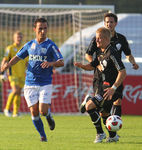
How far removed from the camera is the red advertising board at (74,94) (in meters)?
15.8

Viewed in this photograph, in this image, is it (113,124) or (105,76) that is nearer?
(113,124)

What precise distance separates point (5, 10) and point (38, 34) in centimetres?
742

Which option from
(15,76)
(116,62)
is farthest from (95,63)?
(15,76)

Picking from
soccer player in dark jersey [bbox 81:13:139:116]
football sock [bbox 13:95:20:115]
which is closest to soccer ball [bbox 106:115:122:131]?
soccer player in dark jersey [bbox 81:13:139:116]

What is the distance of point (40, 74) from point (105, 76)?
42.1 inches

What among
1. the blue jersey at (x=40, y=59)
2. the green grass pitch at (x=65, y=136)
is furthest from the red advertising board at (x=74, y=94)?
the blue jersey at (x=40, y=59)

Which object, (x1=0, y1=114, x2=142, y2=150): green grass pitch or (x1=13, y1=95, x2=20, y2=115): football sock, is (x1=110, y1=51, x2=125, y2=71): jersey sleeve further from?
(x1=13, y1=95, x2=20, y2=115): football sock

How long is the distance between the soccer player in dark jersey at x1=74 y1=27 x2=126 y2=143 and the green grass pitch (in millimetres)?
446

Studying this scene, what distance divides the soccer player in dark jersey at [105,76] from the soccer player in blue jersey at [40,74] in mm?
653

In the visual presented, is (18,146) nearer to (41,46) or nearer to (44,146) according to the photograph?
(44,146)

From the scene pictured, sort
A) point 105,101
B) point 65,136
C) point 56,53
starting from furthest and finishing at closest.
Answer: point 65,136, point 56,53, point 105,101

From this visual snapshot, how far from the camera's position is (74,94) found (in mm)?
16047

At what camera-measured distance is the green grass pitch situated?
8453mm

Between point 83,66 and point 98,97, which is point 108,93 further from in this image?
point 83,66
